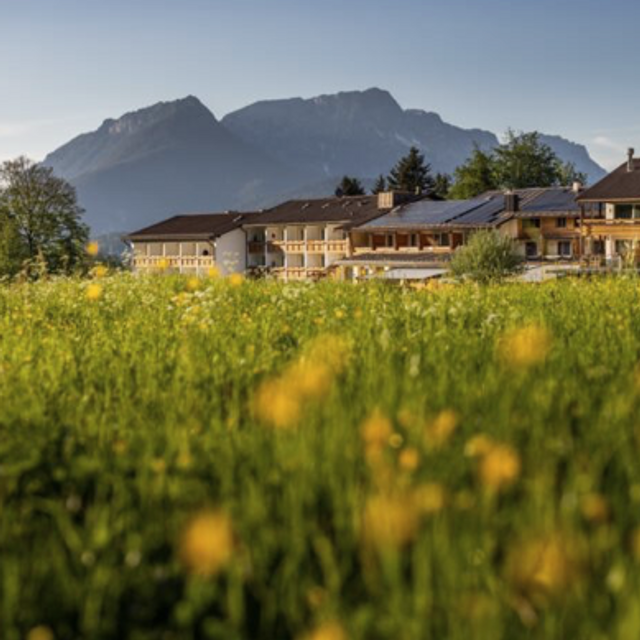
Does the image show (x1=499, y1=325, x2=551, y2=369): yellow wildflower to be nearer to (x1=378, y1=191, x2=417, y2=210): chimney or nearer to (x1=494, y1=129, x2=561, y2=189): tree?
(x1=378, y1=191, x2=417, y2=210): chimney

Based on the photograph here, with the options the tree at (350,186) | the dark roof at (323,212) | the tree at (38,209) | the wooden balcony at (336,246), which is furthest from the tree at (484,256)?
the tree at (350,186)

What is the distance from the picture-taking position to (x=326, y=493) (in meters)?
3.17

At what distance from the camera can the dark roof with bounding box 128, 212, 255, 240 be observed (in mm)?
87312

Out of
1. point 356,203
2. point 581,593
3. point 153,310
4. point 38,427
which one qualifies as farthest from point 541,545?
point 356,203

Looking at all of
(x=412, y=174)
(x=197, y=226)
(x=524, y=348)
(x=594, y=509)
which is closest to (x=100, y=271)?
(x=524, y=348)

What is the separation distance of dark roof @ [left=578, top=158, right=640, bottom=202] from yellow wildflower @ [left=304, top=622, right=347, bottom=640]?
61408 millimetres

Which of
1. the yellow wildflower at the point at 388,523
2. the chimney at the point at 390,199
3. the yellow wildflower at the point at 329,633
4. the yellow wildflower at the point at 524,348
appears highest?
the chimney at the point at 390,199

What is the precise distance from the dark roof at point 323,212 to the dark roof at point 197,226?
223cm

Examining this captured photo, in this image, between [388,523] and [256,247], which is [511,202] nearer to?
[256,247]

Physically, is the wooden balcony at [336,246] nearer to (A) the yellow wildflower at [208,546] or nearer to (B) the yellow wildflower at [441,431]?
(B) the yellow wildflower at [441,431]

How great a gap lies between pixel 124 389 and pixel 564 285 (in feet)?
24.1

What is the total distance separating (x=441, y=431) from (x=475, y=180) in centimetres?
9690

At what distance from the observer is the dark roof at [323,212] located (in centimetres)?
7925

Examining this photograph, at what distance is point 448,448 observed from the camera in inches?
133
